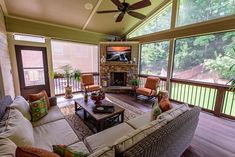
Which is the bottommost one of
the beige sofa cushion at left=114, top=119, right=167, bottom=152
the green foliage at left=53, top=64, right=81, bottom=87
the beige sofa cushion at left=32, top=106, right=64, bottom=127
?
the beige sofa cushion at left=32, top=106, right=64, bottom=127

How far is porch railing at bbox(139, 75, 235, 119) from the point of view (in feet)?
10.5

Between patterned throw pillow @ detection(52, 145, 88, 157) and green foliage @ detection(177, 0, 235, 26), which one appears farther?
green foliage @ detection(177, 0, 235, 26)

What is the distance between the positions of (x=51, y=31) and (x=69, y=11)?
3.55 feet

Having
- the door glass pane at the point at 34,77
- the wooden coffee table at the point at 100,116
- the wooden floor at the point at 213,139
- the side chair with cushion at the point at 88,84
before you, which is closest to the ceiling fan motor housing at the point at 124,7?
the wooden coffee table at the point at 100,116

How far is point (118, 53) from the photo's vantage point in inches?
221

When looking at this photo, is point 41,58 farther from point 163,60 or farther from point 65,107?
point 163,60

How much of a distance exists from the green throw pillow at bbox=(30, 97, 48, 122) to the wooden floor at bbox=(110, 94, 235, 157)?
2.53 m

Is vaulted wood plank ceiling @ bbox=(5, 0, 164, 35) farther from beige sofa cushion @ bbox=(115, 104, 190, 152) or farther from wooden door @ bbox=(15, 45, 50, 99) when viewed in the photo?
beige sofa cushion @ bbox=(115, 104, 190, 152)

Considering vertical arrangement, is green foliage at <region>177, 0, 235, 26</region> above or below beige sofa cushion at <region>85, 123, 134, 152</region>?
above

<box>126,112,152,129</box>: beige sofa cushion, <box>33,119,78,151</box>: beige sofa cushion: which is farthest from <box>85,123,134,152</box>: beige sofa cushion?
<box>33,119,78,151</box>: beige sofa cushion

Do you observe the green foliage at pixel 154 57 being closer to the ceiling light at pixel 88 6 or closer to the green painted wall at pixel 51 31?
the green painted wall at pixel 51 31

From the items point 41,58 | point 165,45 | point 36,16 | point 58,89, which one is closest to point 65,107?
point 58,89

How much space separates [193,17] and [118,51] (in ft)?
9.97

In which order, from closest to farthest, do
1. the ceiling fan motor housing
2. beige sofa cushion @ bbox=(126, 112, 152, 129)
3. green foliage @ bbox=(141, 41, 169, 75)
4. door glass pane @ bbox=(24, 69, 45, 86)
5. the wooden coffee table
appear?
beige sofa cushion @ bbox=(126, 112, 152, 129)
the wooden coffee table
the ceiling fan motor housing
door glass pane @ bbox=(24, 69, 45, 86)
green foliage @ bbox=(141, 41, 169, 75)
